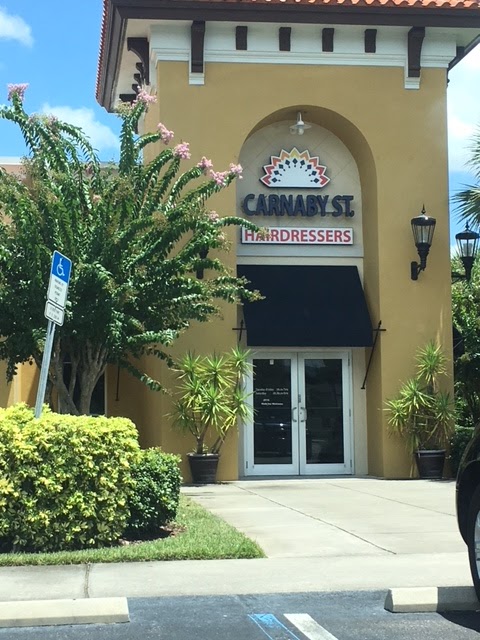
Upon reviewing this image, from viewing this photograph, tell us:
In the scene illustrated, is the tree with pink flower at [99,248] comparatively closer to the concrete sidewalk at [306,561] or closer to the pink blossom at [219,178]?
the pink blossom at [219,178]

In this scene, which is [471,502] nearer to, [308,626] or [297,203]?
[308,626]

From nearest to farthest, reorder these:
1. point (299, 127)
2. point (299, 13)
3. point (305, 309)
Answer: point (299, 13) → point (305, 309) → point (299, 127)

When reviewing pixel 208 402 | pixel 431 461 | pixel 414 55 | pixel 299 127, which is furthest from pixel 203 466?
pixel 414 55

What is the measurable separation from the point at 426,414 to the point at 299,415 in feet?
7.54

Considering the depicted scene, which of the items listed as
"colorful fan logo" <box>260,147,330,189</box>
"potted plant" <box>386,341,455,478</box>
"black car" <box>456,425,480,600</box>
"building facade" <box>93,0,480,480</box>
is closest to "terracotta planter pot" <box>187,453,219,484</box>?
"building facade" <box>93,0,480,480</box>

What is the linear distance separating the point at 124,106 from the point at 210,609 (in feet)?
30.3

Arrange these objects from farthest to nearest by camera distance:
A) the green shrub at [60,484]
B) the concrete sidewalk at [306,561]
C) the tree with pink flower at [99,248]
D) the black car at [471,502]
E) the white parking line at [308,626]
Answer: the tree with pink flower at [99,248]
the green shrub at [60,484]
the concrete sidewalk at [306,561]
the black car at [471,502]
the white parking line at [308,626]

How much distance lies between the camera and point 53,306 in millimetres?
9172

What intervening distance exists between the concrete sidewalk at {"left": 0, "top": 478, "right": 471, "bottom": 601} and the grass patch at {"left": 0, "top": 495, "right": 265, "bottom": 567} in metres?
0.15

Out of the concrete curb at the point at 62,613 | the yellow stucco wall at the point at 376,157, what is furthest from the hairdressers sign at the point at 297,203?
the concrete curb at the point at 62,613

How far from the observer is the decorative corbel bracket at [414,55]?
55.1 feet

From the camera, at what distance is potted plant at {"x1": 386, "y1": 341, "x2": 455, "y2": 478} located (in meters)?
16.1

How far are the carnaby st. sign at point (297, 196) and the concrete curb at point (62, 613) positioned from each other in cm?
1134

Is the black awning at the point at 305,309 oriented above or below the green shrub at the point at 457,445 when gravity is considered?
above
